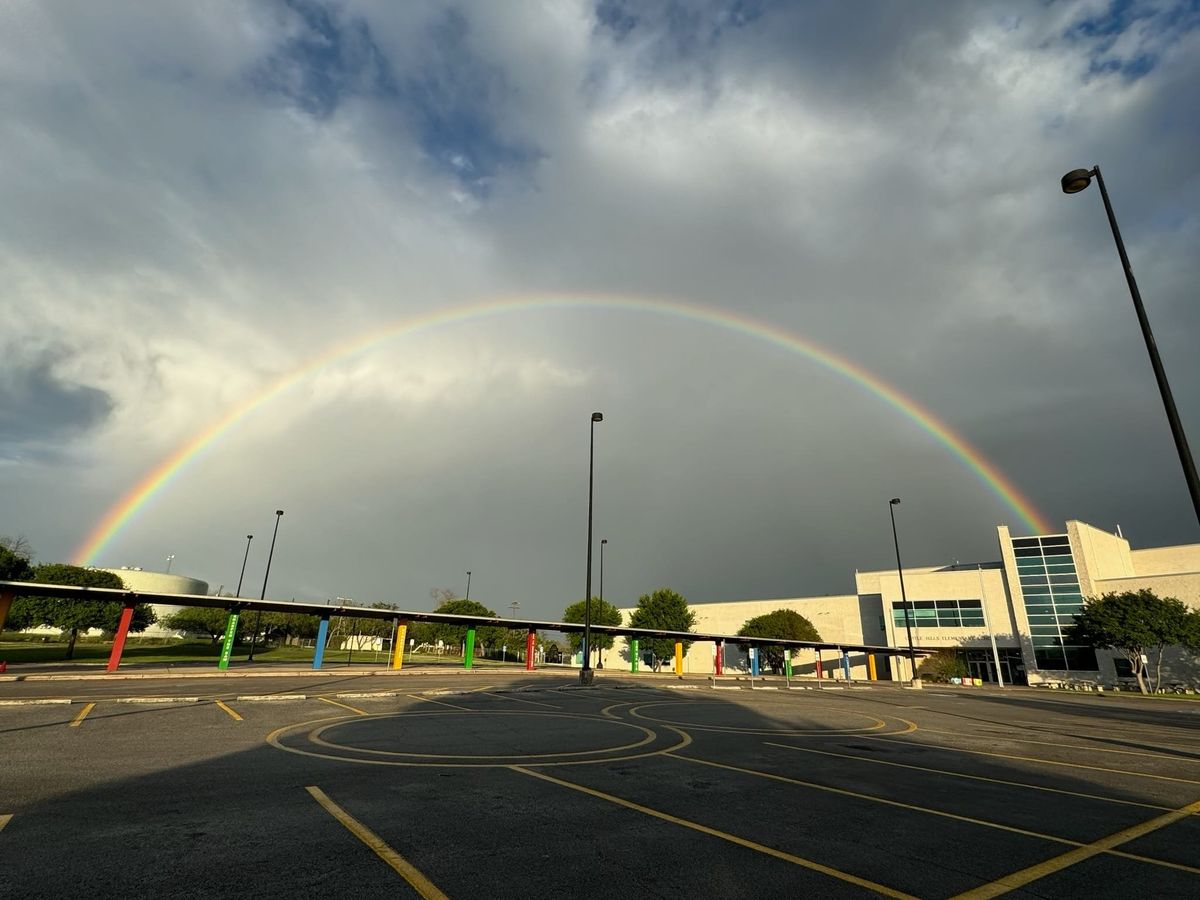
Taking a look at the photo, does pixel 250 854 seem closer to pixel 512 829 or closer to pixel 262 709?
pixel 512 829

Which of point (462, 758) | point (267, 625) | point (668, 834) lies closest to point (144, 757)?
point (462, 758)

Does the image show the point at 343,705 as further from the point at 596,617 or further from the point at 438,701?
the point at 596,617

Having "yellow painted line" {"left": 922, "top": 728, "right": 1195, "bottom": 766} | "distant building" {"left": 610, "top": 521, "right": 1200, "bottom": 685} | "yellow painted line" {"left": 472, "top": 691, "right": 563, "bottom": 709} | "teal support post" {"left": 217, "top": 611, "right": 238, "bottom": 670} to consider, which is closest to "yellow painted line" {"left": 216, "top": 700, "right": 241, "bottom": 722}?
"yellow painted line" {"left": 472, "top": 691, "right": 563, "bottom": 709}

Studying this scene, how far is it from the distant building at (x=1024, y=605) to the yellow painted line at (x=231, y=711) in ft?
241

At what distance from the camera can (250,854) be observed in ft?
18.0

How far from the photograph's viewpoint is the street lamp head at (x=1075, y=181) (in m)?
11.8

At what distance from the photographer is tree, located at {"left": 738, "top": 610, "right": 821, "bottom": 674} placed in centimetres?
7744

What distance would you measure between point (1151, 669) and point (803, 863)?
78.5 metres

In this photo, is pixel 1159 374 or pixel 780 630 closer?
pixel 1159 374

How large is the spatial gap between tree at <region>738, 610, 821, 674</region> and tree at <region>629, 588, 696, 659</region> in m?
8.87

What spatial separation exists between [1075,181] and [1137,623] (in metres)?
59.7

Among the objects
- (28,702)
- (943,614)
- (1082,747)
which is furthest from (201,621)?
(1082,747)

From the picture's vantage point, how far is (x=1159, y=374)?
1074cm

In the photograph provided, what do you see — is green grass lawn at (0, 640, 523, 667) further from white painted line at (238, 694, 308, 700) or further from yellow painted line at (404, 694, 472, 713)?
yellow painted line at (404, 694, 472, 713)
